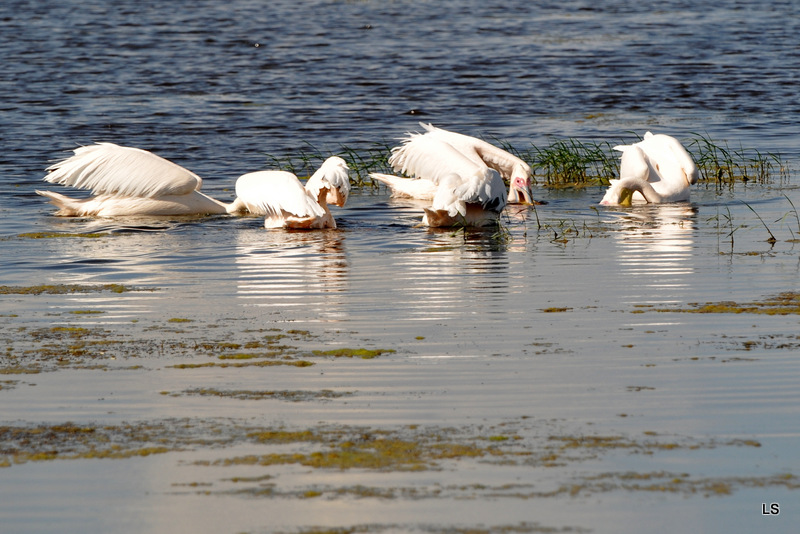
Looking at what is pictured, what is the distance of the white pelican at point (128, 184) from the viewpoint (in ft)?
35.4

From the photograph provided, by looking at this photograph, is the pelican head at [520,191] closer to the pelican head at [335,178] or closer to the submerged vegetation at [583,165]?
the submerged vegetation at [583,165]

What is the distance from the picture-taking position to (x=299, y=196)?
10047 millimetres

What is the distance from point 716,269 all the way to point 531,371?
278 cm

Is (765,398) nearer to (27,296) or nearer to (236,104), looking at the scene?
(27,296)

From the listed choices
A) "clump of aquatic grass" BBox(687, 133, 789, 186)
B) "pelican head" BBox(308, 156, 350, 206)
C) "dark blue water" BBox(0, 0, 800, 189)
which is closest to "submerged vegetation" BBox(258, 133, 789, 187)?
"clump of aquatic grass" BBox(687, 133, 789, 186)

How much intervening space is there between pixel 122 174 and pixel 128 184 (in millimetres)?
98

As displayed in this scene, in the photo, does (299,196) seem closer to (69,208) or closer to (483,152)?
(69,208)

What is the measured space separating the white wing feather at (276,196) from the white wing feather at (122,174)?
655mm

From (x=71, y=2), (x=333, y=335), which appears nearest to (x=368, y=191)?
(x=333, y=335)

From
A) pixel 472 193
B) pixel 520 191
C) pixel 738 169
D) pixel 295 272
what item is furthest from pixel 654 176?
pixel 295 272

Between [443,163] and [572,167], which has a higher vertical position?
[443,163]

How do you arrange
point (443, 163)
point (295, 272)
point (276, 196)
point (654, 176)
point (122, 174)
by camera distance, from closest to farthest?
point (295, 272) → point (276, 196) → point (122, 174) → point (443, 163) → point (654, 176)

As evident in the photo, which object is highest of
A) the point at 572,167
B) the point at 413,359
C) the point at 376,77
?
the point at 376,77

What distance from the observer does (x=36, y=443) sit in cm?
458
